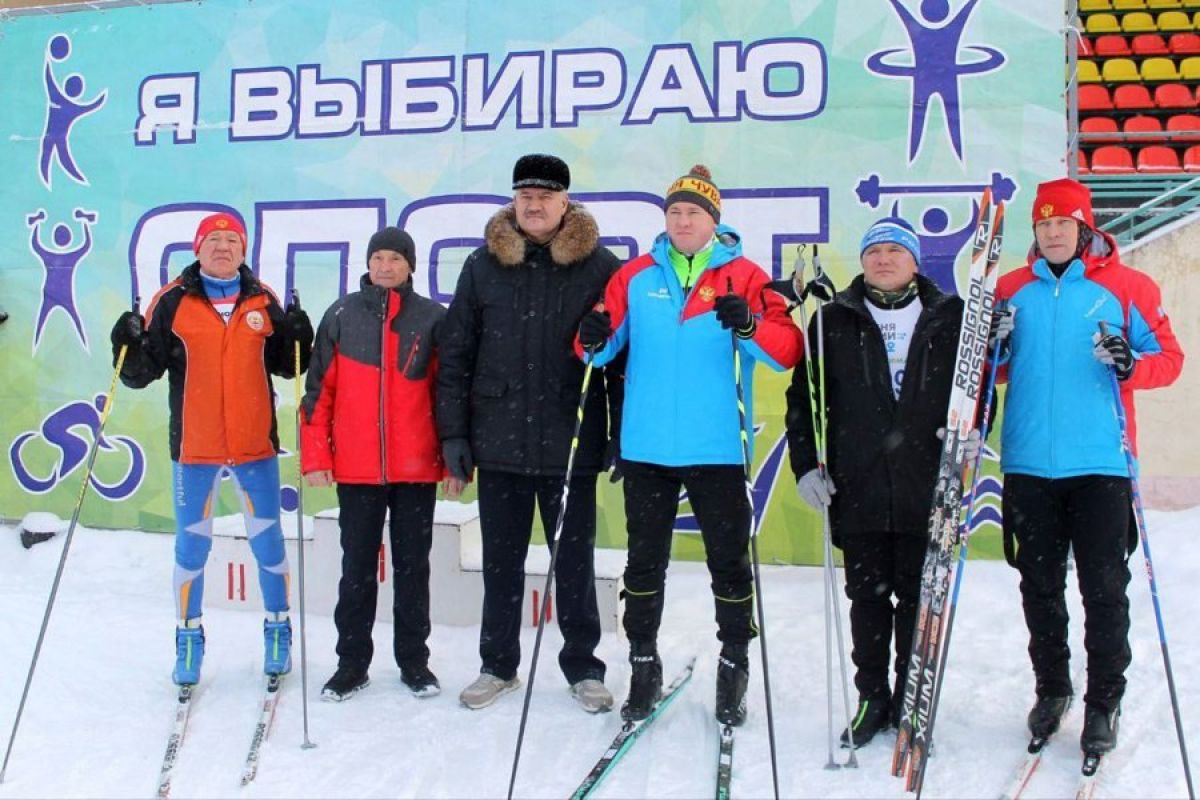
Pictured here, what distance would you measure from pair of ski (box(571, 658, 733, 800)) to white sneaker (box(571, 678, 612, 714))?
0.17 metres

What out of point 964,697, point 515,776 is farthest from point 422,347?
point 964,697

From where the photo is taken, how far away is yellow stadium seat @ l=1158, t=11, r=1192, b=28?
40.0 ft

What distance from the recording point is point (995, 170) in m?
4.83

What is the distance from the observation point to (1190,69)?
36.9 ft

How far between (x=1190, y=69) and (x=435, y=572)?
1150 cm

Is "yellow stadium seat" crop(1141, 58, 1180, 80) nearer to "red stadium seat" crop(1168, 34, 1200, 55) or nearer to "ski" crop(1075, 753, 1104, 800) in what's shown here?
"red stadium seat" crop(1168, 34, 1200, 55)

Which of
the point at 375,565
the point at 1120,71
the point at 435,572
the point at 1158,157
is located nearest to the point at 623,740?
the point at 375,565

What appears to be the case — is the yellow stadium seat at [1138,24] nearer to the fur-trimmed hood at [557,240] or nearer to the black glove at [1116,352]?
the black glove at [1116,352]

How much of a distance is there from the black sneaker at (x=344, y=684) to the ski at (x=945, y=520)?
193 centimetres

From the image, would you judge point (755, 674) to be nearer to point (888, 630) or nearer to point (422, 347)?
point (888, 630)

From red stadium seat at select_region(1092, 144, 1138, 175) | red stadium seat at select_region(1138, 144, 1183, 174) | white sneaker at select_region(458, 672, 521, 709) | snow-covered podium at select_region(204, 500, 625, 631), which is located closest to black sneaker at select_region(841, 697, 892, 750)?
white sneaker at select_region(458, 672, 521, 709)

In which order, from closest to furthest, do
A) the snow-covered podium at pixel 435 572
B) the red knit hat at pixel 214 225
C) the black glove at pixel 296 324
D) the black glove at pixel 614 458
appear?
the black glove at pixel 614 458 → the red knit hat at pixel 214 225 → the black glove at pixel 296 324 → the snow-covered podium at pixel 435 572

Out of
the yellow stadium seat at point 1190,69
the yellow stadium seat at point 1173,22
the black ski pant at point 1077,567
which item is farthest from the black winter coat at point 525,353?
the yellow stadium seat at point 1173,22

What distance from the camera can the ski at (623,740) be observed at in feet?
9.02
